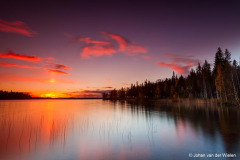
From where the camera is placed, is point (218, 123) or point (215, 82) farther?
point (215, 82)

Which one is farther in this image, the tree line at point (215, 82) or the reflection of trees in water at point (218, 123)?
the tree line at point (215, 82)

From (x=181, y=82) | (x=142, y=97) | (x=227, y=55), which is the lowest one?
(x=142, y=97)

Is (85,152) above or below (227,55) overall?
below

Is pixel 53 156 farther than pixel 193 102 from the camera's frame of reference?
No

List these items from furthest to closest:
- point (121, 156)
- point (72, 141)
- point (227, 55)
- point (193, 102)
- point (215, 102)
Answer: point (193, 102)
point (227, 55)
point (215, 102)
point (72, 141)
point (121, 156)

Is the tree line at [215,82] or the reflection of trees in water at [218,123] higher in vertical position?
the tree line at [215,82]

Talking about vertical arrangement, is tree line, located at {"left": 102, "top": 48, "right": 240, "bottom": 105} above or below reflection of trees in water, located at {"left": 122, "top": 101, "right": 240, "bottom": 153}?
above

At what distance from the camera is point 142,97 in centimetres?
14350

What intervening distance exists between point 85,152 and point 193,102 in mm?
61275

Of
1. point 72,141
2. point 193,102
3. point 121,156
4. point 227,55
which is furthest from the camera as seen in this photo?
point 193,102

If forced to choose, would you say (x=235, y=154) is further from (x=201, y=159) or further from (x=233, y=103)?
(x=233, y=103)

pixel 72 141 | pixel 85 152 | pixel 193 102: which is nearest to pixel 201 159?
pixel 85 152

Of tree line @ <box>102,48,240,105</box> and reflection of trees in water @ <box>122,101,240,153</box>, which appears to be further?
tree line @ <box>102,48,240,105</box>

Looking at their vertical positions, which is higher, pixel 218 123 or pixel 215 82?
pixel 215 82
